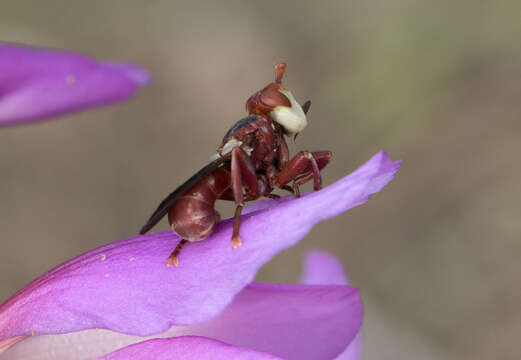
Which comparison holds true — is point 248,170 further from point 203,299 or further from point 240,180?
point 203,299

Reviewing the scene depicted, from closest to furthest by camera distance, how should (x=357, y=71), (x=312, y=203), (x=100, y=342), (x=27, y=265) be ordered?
1. (x=312, y=203)
2. (x=100, y=342)
3. (x=27, y=265)
4. (x=357, y=71)

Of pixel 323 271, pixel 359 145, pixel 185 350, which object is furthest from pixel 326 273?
pixel 359 145

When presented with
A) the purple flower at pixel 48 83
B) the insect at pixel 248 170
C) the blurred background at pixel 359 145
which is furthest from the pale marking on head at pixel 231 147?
the blurred background at pixel 359 145

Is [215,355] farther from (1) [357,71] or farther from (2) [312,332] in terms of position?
(1) [357,71]

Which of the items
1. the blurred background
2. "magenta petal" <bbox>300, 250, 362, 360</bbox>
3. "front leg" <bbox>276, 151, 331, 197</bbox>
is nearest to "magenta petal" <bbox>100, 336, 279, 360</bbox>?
"front leg" <bbox>276, 151, 331, 197</bbox>

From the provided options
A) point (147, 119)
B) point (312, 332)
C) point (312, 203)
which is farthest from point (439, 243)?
point (312, 203)
